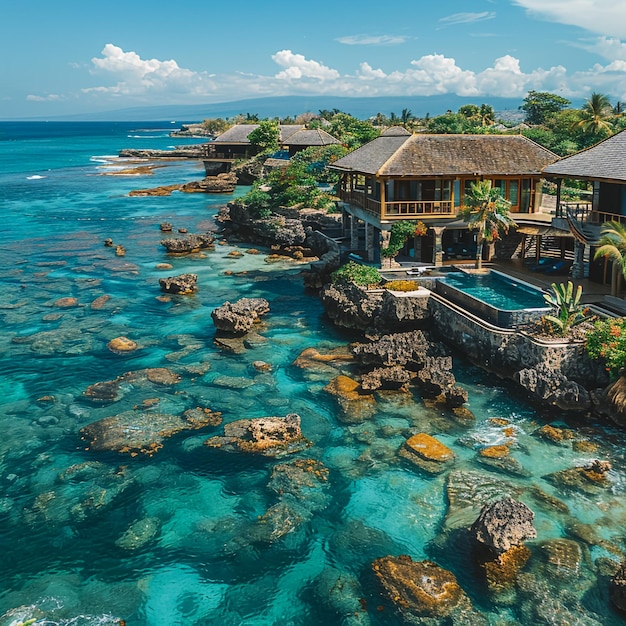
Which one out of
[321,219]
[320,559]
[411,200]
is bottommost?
[320,559]

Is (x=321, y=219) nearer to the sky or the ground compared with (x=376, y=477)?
nearer to the sky

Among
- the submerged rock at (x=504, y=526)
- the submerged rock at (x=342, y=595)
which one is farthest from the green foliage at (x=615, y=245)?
the submerged rock at (x=342, y=595)

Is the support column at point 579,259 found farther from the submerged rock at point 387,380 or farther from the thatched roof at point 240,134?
the thatched roof at point 240,134

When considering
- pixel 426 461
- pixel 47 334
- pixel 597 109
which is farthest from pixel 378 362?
pixel 597 109

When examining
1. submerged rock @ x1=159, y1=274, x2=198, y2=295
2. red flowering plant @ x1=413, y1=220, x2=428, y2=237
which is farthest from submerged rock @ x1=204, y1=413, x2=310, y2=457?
submerged rock @ x1=159, y1=274, x2=198, y2=295

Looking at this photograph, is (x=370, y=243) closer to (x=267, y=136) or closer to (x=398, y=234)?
(x=398, y=234)

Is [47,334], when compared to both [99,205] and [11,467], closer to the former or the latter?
[11,467]
